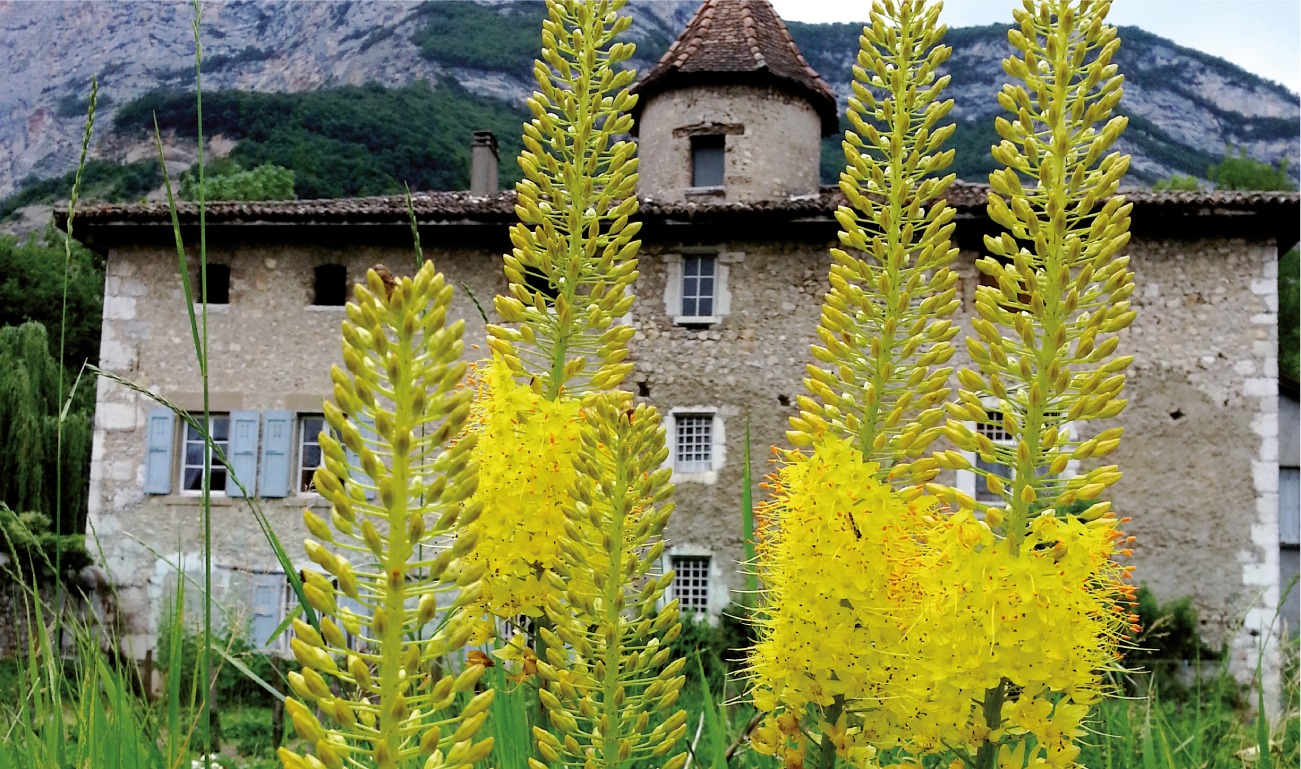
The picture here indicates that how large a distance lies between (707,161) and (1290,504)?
12.8 metres

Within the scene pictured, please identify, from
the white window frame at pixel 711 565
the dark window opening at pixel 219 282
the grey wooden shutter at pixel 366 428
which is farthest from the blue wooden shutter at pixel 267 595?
the grey wooden shutter at pixel 366 428

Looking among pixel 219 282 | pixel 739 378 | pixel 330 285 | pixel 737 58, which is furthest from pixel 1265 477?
pixel 219 282

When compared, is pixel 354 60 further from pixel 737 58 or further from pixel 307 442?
pixel 307 442

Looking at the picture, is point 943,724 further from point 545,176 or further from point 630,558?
point 545,176

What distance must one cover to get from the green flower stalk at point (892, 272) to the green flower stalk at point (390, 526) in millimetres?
888

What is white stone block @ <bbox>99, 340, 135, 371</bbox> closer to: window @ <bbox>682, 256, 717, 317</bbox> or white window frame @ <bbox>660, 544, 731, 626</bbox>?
window @ <bbox>682, 256, 717, 317</bbox>

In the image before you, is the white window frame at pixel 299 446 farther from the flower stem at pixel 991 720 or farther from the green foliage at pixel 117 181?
the green foliage at pixel 117 181

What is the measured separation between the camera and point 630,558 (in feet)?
4.83

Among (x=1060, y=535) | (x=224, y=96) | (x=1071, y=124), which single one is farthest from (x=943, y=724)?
(x=224, y=96)

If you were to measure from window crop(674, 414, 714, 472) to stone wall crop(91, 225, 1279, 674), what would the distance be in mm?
214

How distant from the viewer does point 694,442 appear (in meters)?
15.6

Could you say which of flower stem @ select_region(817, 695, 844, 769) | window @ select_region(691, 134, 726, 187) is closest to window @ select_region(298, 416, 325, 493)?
window @ select_region(691, 134, 726, 187)

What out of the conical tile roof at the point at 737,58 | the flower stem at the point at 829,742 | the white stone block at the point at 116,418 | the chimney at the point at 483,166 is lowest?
the white stone block at the point at 116,418

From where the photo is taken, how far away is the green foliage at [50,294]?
31.0 meters
